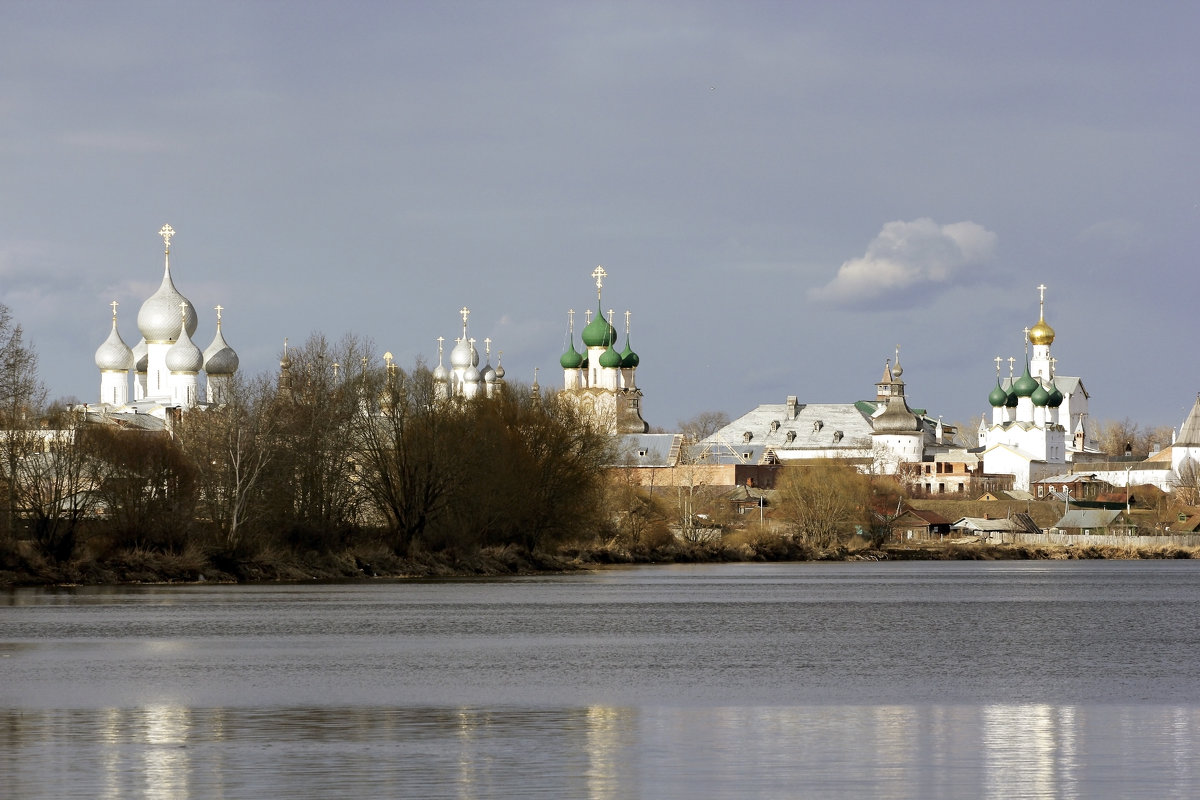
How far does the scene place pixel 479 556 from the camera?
6262 cm

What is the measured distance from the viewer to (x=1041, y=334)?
177m

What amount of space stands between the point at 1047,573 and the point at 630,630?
46065 mm

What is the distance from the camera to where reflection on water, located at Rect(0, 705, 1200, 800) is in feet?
41.8

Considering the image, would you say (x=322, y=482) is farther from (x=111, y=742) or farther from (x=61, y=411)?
(x=111, y=742)

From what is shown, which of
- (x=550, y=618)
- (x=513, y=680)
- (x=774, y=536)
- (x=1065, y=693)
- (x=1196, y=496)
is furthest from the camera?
(x=1196, y=496)

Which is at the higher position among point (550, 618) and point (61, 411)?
point (61, 411)

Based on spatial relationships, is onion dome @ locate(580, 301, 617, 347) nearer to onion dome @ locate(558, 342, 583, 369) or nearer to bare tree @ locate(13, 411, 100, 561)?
onion dome @ locate(558, 342, 583, 369)

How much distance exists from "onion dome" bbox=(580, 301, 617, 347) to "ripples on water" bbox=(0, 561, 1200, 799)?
119219mm

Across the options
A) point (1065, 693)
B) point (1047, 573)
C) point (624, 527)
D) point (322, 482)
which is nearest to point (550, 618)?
point (1065, 693)

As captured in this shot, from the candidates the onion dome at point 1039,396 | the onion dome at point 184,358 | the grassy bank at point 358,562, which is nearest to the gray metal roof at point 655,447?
the onion dome at point 1039,396

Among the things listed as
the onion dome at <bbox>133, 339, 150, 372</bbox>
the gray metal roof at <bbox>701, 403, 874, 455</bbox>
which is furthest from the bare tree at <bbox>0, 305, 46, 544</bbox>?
the gray metal roof at <bbox>701, 403, 874, 455</bbox>

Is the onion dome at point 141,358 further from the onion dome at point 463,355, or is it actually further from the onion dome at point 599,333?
the onion dome at point 599,333

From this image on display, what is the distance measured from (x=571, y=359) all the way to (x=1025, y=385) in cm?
4162

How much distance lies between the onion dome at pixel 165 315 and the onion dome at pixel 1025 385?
88.7 metres
